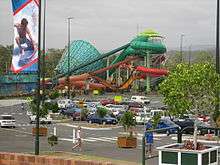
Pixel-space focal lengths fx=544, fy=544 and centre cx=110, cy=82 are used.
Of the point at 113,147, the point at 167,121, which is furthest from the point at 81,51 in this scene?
the point at 113,147

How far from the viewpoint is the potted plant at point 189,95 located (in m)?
16.2

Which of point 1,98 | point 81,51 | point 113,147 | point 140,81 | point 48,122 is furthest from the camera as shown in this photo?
point 81,51

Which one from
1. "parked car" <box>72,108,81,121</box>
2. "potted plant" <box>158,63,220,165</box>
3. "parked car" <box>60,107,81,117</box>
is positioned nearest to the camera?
"potted plant" <box>158,63,220,165</box>

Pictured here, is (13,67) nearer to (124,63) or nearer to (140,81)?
(124,63)

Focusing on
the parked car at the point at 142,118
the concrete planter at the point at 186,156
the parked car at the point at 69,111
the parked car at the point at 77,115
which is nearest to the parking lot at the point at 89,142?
the parked car at the point at 142,118

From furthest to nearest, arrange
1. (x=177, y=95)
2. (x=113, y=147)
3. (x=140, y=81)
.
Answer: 1. (x=140, y=81)
2. (x=113, y=147)
3. (x=177, y=95)

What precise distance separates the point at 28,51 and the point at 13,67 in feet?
2.83

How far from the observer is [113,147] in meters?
30.5

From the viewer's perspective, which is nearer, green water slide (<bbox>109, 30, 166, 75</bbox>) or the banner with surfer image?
the banner with surfer image

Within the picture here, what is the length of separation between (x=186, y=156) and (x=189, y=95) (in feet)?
6.24

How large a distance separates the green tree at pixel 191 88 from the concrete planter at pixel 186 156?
56 cm

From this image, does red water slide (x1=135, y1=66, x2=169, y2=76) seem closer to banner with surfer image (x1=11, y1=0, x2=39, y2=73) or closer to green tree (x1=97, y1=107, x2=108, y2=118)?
green tree (x1=97, y1=107, x2=108, y2=118)

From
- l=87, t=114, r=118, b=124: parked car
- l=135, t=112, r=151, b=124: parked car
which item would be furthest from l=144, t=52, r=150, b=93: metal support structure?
l=87, t=114, r=118, b=124: parked car

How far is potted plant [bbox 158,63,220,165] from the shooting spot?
16.2m
